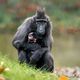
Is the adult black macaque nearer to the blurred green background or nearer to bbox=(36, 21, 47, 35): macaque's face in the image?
bbox=(36, 21, 47, 35): macaque's face

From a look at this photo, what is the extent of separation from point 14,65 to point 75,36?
25.5 metres

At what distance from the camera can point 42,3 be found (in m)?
38.4

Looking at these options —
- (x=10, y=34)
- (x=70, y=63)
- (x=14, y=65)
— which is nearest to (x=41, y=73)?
(x=14, y=65)

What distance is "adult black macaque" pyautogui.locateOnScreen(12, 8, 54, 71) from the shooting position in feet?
36.1

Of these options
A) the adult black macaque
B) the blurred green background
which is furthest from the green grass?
the blurred green background

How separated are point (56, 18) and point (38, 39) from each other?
25.7 m

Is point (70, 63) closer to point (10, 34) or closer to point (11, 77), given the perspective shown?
point (10, 34)

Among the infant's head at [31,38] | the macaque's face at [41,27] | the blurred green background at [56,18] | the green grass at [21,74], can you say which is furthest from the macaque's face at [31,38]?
the blurred green background at [56,18]

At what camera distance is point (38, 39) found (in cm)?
1118

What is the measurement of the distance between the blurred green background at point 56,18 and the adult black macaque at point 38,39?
16833mm

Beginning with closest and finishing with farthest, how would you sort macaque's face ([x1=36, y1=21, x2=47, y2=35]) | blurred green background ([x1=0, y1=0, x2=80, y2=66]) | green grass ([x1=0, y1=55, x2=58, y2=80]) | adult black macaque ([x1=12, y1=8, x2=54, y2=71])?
green grass ([x1=0, y1=55, x2=58, y2=80])
macaque's face ([x1=36, y1=21, x2=47, y2=35])
adult black macaque ([x1=12, y1=8, x2=54, y2=71])
blurred green background ([x1=0, y1=0, x2=80, y2=66])

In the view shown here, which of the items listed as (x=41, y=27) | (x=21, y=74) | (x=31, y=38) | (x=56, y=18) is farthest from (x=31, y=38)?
(x=56, y=18)

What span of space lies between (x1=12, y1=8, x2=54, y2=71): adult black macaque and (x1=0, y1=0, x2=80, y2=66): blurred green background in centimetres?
1683

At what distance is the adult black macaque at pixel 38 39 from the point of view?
11000 mm
